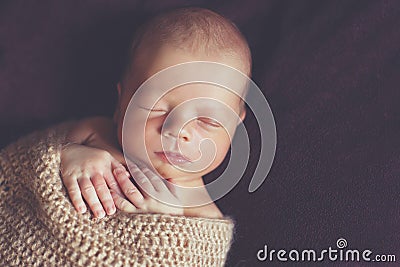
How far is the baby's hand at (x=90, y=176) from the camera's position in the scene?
104 centimetres

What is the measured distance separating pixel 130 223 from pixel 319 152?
394mm

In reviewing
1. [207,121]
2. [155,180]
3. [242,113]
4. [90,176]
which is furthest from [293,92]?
[90,176]

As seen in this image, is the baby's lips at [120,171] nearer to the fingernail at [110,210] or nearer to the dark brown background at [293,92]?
the fingernail at [110,210]

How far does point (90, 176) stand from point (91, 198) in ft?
0.15

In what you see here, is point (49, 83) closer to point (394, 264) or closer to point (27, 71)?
point (27, 71)

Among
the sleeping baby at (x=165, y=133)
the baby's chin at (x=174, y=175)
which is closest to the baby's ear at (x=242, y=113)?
the sleeping baby at (x=165, y=133)

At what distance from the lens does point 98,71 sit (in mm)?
1259

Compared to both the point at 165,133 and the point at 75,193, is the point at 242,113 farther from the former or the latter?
the point at 75,193

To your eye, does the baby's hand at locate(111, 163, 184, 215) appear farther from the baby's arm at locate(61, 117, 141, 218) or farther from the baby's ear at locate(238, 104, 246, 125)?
the baby's ear at locate(238, 104, 246, 125)

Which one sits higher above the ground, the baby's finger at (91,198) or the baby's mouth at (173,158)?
the baby's mouth at (173,158)

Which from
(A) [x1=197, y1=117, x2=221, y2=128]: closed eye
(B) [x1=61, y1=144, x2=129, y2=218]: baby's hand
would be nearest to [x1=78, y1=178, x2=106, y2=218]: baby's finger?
(B) [x1=61, y1=144, x2=129, y2=218]: baby's hand

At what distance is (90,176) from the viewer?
107 cm

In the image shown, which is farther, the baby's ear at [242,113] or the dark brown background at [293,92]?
the baby's ear at [242,113]

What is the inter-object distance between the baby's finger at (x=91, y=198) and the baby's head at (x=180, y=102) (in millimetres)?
112
